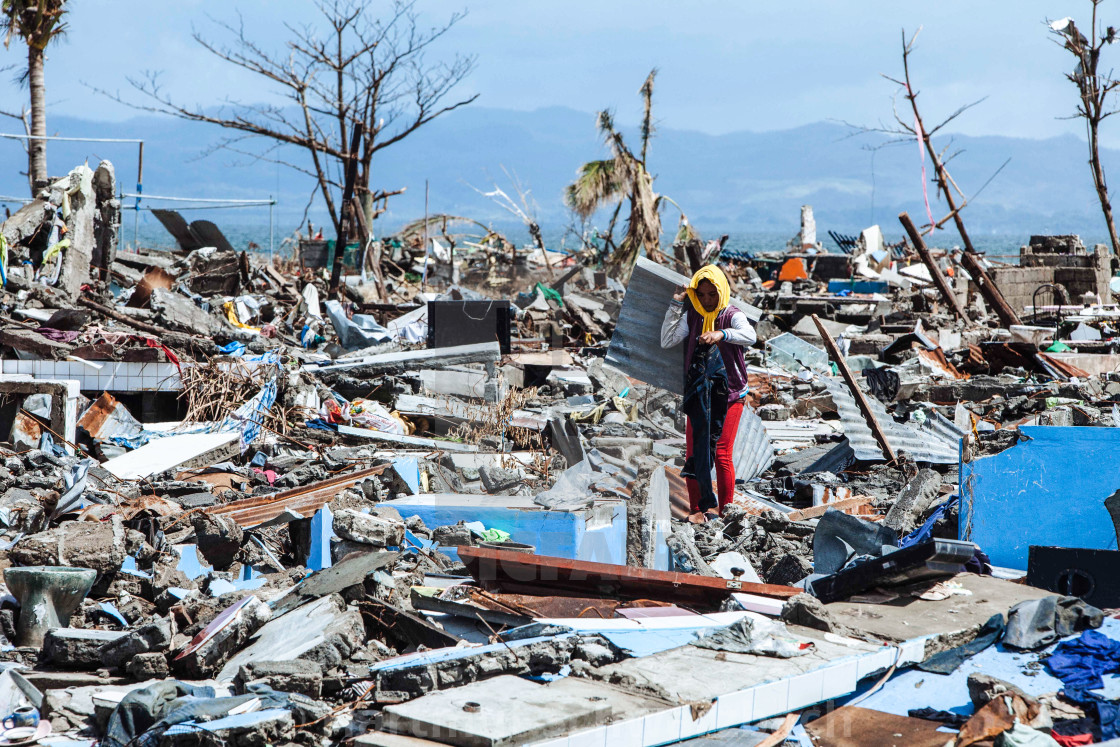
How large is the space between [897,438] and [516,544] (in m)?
4.21

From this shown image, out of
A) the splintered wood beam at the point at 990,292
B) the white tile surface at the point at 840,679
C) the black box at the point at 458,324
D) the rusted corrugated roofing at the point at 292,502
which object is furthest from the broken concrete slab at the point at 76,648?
the splintered wood beam at the point at 990,292

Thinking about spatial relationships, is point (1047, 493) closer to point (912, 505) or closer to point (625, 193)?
point (912, 505)

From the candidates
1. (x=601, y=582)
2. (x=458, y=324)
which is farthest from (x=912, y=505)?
(x=458, y=324)

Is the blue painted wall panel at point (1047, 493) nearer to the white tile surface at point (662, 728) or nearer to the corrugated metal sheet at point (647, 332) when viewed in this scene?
the corrugated metal sheet at point (647, 332)

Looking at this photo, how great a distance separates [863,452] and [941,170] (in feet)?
36.8

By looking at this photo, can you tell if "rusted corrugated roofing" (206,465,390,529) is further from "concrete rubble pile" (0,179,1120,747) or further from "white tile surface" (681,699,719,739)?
"white tile surface" (681,699,719,739)

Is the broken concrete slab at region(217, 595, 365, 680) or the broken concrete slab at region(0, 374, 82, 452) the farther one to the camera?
the broken concrete slab at region(0, 374, 82, 452)

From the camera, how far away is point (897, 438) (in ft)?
27.0

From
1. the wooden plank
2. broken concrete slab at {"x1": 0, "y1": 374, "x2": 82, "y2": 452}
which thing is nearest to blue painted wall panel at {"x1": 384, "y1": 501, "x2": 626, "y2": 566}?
the wooden plank

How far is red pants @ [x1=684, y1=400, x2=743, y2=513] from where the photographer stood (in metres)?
6.27

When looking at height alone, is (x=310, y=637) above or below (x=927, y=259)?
below

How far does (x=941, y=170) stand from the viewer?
17562 mm

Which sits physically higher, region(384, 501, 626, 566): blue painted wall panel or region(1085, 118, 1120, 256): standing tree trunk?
region(1085, 118, 1120, 256): standing tree trunk

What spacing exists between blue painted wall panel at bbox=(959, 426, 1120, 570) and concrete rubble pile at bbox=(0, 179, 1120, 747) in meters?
0.01
